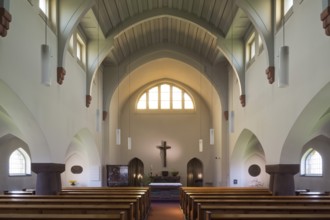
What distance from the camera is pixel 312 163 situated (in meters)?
18.2

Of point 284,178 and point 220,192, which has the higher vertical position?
point 284,178

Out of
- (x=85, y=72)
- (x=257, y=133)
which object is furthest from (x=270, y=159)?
(x=85, y=72)

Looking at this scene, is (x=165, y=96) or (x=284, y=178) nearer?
(x=284, y=178)

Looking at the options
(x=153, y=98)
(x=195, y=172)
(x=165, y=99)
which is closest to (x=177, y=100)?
(x=165, y=99)

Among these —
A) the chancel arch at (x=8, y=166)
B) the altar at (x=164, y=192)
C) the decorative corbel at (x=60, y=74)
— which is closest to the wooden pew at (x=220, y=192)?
the decorative corbel at (x=60, y=74)

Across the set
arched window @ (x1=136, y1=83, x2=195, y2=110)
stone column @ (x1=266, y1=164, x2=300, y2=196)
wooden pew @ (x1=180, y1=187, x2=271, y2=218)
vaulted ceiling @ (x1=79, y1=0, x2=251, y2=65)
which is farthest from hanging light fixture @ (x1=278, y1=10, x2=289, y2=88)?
arched window @ (x1=136, y1=83, x2=195, y2=110)

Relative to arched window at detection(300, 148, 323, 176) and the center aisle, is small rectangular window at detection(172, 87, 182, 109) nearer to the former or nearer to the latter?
arched window at detection(300, 148, 323, 176)

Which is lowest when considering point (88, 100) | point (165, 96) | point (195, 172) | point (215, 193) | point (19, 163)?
point (195, 172)

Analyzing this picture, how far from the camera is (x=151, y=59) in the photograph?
1981 cm

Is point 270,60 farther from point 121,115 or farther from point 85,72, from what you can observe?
point 121,115

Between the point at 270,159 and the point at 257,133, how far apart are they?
6.61 ft

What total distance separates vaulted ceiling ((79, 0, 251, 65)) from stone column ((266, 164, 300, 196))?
5.30 meters

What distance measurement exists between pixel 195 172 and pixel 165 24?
31.4 ft

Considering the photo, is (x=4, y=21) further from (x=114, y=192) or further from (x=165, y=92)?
(x=165, y=92)
